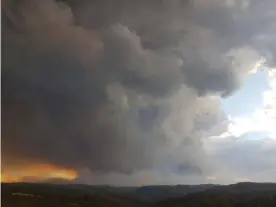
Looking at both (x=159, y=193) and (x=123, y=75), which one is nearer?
(x=159, y=193)

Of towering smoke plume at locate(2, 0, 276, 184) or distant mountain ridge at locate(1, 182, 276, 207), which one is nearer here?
distant mountain ridge at locate(1, 182, 276, 207)

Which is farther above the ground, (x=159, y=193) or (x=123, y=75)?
(x=123, y=75)

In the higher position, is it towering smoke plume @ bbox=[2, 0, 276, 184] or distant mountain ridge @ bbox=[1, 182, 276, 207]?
towering smoke plume @ bbox=[2, 0, 276, 184]

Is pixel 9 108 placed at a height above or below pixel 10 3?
below

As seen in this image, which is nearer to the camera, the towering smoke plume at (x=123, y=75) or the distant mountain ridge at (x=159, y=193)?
the distant mountain ridge at (x=159, y=193)

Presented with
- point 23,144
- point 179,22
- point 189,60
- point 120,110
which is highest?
point 179,22

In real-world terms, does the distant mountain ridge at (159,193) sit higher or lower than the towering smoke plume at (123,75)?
lower

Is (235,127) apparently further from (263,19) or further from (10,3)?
(10,3)

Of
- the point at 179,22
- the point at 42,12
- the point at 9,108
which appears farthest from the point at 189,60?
the point at 9,108
